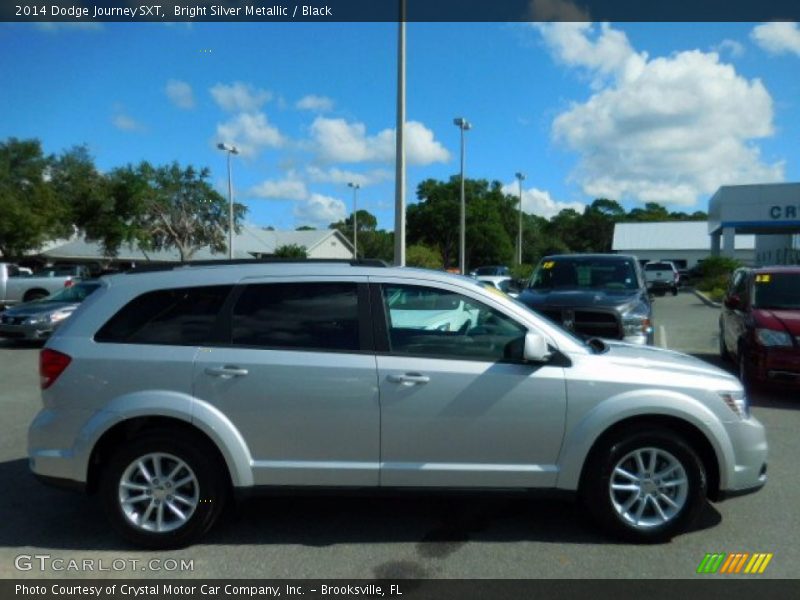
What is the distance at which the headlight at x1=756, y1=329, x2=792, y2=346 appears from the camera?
330 inches

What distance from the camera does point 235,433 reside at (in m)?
4.36

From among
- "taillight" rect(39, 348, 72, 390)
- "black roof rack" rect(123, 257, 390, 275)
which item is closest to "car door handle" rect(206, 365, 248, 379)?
"black roof rack" rect(123, 257, 390, 275)

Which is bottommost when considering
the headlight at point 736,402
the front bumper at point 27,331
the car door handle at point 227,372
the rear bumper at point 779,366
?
the front bumper at point 27,331

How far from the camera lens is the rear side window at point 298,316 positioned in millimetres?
4480

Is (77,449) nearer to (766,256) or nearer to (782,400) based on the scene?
(782,400)

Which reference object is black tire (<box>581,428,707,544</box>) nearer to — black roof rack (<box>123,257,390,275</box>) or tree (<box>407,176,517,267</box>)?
black roof rack (<box>123,257,390,275</box>)

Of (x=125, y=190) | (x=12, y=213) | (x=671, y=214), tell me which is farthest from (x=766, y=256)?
(x=671, y=214)

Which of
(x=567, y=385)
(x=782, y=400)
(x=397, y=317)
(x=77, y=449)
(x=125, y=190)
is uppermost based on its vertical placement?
(x=125, y=190)

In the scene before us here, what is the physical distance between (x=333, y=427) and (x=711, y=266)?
3438cm

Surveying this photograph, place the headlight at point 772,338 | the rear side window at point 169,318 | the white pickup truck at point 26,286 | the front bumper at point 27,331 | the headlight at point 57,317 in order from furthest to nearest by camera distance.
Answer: the white pickup truck at point 26,286 → the headlight at point 57,317 → the front bumper at point 27,331 → the headlight at point 772,338 → the rear side window at point 169,318

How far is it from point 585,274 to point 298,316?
6.93 m

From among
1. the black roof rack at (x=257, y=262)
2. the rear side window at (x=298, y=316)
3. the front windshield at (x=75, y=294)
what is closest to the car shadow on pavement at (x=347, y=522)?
the rear side window at (x=298, y=316)

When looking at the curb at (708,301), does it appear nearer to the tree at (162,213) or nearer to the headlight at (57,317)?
the headlight at (57,317)

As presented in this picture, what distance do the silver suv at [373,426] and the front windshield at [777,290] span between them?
575cm
